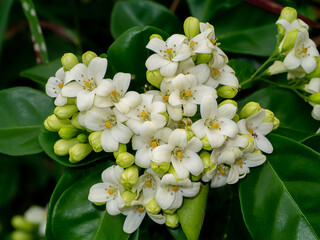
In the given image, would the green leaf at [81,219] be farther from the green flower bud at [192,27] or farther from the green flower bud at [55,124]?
the green flower bud at [192,27]

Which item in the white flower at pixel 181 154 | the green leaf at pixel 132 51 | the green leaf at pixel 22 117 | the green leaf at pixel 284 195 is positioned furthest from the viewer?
the green leaf at pixel 22 117

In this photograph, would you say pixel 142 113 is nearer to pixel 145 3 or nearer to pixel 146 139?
pixel 146 139

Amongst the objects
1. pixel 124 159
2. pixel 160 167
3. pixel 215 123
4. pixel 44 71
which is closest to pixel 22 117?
pixel 44 71

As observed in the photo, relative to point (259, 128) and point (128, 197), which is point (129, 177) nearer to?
point (128, 197)

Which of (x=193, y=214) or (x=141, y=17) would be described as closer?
(x=193, y=214)

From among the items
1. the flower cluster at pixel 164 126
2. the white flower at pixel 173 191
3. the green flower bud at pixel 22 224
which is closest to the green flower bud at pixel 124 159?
the flower cluster at pixel 164 126
